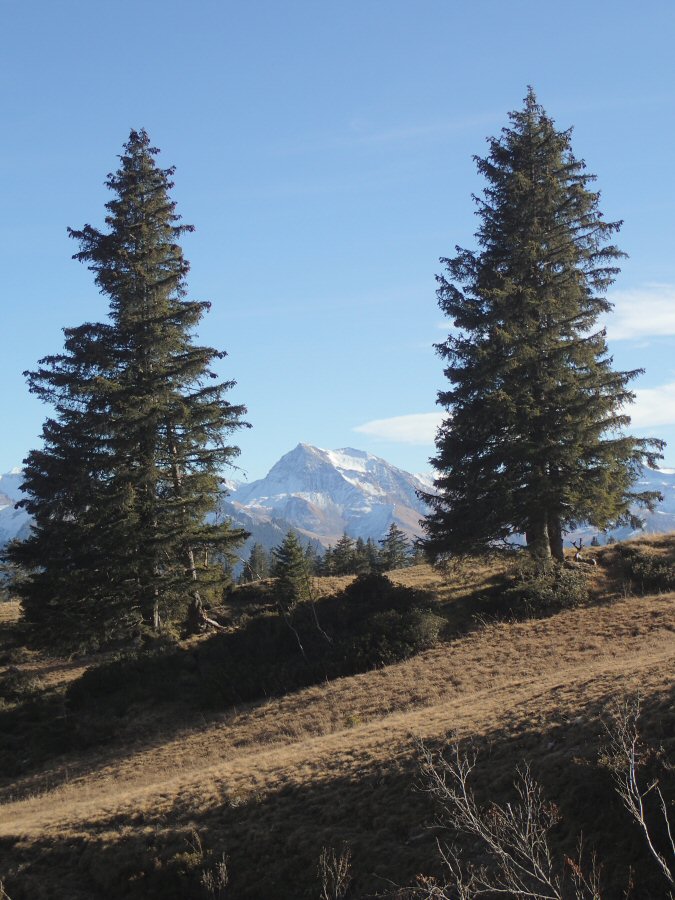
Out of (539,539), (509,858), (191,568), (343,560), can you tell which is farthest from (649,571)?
(343,560)

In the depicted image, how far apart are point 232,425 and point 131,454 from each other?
12.9 ft

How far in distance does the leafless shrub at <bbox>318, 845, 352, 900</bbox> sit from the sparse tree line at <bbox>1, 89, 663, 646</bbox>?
49.3ft

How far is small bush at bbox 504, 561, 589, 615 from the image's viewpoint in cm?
2295

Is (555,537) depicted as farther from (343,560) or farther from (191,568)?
(343,560)

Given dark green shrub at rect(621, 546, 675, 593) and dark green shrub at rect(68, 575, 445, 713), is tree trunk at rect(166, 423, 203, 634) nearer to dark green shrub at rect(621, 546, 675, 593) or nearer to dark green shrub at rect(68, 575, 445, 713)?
dark green shrub at rect(68, 575, 445, 713)

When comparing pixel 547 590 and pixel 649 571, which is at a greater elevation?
pixel 649 571

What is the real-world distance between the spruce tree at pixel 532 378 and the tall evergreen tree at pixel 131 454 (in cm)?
865

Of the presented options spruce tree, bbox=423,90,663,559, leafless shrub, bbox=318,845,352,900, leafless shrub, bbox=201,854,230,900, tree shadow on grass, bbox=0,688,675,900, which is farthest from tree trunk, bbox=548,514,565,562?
leafless shrub, bbox=201,854,230,900

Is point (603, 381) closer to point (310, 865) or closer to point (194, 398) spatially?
point (194, 398)

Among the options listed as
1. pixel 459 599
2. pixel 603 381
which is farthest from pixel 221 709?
pixel 603 381

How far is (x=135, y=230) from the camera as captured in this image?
86.7ft

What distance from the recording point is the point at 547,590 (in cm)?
2328

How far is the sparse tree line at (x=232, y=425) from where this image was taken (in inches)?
928

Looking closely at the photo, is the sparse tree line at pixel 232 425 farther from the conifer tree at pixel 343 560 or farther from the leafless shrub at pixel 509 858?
the conifer tree at pixel 343 560
